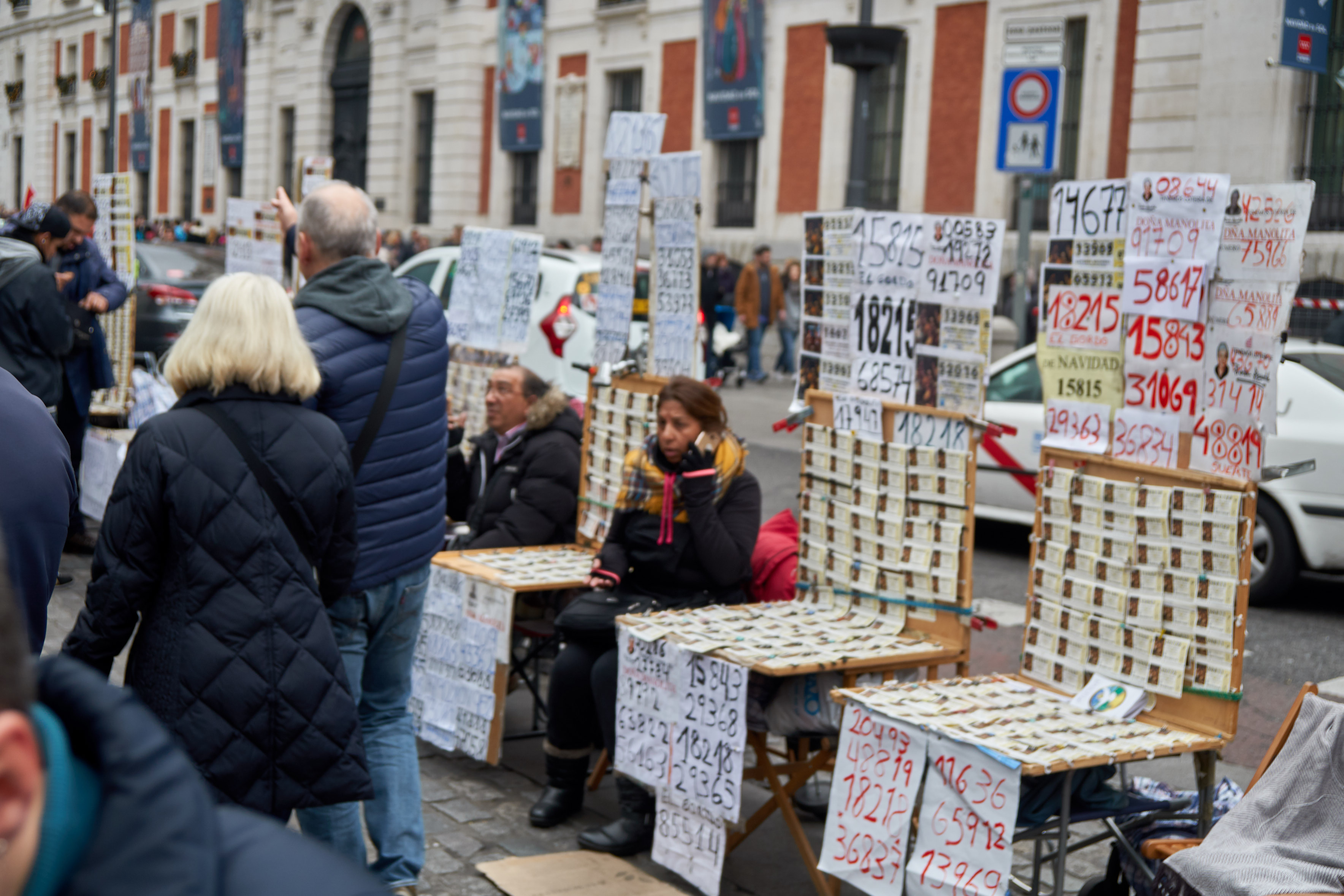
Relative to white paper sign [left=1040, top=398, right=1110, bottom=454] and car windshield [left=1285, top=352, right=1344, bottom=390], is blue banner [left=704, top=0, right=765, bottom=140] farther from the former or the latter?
white paper sign [left=1040, top=398, right=1110, bottom=454]

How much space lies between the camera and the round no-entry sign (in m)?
10.0

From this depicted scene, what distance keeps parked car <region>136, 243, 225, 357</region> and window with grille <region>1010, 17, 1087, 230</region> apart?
11069 mm

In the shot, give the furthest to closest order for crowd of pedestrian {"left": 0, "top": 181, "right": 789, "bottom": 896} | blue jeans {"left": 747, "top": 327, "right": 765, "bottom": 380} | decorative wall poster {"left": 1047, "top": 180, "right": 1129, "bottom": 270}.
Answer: blue jeans {"left": 747, "top": 327, "right": 765, "bottom": 380}
decorative wall poster {"left": 1047, "top": 180, "right": 1129, "bottom": 270}
crowd of pedestrian {"left": 0, "top": 181, "right": 789, "bottom": 896}

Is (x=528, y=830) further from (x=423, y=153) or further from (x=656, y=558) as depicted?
(x=423, y=153)

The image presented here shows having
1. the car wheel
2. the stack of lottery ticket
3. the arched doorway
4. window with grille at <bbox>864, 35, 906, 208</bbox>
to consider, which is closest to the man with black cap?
the stack of lottery ticket

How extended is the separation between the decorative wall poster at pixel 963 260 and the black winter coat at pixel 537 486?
1937 millimetres

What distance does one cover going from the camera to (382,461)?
3906mm

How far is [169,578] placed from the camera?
3.31 m

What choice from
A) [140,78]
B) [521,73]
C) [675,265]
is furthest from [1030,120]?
[140,78]

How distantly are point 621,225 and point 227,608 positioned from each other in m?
3.20

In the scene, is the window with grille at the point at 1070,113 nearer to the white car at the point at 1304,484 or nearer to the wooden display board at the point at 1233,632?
the white car at the point at 1304,484

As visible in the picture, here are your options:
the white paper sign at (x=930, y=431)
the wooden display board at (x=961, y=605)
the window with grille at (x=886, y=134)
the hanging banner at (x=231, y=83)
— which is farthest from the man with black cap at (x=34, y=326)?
the hanging banner at (x=231, y=83)

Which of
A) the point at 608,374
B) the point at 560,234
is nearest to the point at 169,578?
the point at 608,374

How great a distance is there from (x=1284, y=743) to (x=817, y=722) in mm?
1369
